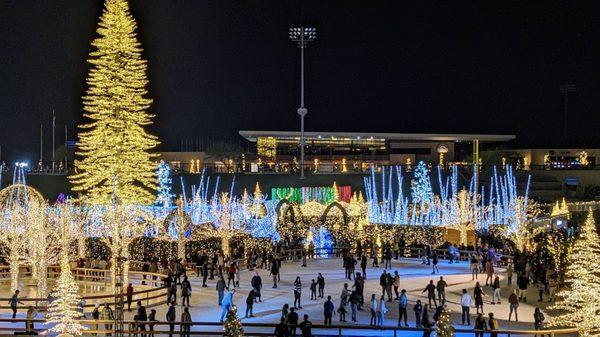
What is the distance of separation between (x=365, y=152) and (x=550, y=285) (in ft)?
205

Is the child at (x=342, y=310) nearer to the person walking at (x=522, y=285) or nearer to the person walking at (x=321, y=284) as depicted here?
the person walking at (x=321, y=284)

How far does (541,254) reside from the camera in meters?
30.3

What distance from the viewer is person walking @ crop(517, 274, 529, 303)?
2519 centimetres

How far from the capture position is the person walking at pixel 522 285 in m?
25.2

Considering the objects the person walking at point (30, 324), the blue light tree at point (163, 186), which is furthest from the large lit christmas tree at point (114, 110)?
the person walking at point (30, 324)

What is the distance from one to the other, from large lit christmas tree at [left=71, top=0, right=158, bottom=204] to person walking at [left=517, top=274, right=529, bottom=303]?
18395 mm

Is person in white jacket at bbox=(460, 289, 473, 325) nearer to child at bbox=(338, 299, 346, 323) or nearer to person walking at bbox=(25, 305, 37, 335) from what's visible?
child at bbox=(338, 299, 346, 323)

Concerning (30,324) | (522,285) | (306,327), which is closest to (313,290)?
(522,285)

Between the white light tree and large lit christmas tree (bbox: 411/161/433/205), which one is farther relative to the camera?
large lit christmas tree (bbox: 411/161/433/205)

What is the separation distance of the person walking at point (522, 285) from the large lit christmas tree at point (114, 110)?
18.4 m

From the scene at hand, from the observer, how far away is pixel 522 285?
82.6ft

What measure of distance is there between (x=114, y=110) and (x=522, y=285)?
20837 millimetres

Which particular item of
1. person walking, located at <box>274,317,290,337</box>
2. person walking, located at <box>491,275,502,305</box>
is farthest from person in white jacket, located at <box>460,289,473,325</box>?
person walking, located at <box>274,317,290,337</box>

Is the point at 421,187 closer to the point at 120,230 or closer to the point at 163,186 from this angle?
the point at 163,186
